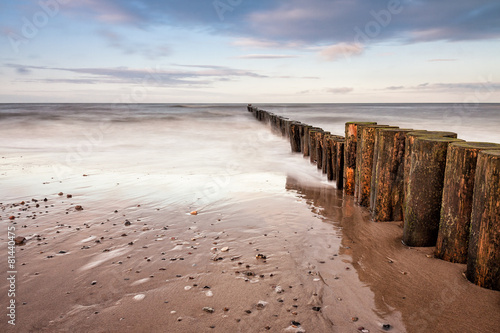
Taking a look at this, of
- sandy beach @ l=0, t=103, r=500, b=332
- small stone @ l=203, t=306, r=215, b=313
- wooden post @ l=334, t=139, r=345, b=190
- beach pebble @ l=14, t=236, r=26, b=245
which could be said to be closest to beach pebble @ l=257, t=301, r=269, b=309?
sandy beach @ l=0, t=103, r=500, b=332

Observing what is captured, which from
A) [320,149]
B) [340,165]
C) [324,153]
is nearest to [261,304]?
[340,165]

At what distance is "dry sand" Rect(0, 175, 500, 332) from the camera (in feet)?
7.83

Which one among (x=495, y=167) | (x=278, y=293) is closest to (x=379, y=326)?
(x=278, y=293)

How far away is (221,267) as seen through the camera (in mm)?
3117

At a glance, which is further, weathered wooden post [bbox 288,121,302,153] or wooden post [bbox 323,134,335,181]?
weathered wooden post [bbox 288,121,302,153]

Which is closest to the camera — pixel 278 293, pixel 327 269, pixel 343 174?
pixel 278 293

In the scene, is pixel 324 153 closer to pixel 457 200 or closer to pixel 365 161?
pixel 365 161

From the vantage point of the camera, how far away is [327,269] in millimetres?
3109

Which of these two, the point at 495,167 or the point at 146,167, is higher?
the point at 495,167

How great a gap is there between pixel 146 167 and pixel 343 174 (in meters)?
4.76

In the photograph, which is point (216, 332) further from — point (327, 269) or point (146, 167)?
point (146, 167)

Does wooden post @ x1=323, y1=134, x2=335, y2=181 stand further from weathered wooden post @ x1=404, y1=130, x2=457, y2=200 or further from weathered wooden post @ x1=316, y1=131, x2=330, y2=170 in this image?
weathered wooden post @ x1=404, y1=130, x2=457, y2=200

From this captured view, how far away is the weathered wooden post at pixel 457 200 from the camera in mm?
2875

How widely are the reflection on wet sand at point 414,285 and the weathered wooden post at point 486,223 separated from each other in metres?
0.12
